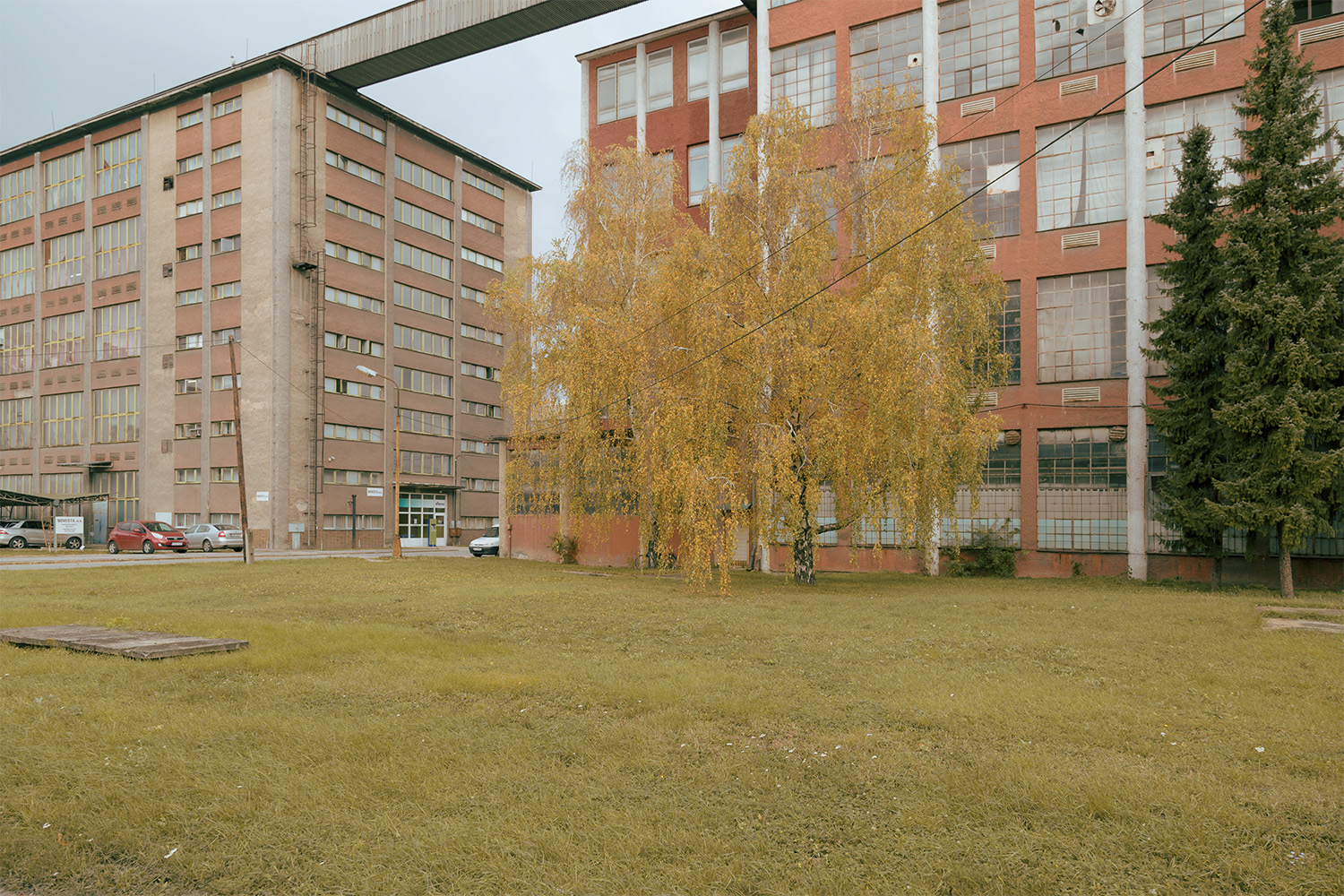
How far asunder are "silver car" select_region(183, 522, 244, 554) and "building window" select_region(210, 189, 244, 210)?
70.9 ft

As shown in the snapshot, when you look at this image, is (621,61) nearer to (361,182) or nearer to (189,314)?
(361,182)

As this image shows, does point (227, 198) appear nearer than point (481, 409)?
Yes

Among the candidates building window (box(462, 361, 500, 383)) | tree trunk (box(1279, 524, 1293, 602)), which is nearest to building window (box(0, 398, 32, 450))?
building window (box(462, 361, 500, 383))

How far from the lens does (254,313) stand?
54406mm

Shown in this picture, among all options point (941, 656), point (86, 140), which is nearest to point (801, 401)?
point (941, 656)

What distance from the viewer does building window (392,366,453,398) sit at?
2430 inches

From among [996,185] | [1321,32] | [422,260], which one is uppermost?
[422,260]

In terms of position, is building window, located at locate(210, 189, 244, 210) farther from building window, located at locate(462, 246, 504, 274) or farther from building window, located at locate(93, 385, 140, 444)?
building window, located at locate(462, 246, 504, 274)

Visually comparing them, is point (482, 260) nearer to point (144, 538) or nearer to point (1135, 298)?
point (144, 538)

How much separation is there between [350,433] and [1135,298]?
47.1 meters

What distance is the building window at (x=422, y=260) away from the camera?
6225cm

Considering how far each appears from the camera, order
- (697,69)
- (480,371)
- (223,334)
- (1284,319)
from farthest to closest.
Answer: (480,371)
(223,334)
(697,69)
(1284,319)

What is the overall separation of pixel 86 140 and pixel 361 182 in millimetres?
22099

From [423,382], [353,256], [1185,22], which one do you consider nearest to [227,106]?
[353,256]
